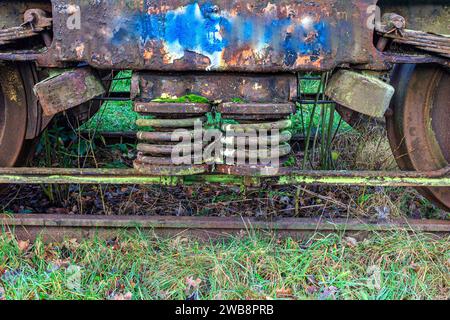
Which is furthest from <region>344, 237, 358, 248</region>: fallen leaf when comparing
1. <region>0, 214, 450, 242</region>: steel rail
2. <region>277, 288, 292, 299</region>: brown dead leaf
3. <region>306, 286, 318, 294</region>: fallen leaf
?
<region>277, 288, 292, 299</region>: brown dead leaf

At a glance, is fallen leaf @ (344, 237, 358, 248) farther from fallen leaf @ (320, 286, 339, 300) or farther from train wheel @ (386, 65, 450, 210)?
train wheel @ (386, 65, 450, 210)

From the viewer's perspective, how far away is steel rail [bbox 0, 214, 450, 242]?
3.23 metres

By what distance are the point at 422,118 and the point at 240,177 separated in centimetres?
117

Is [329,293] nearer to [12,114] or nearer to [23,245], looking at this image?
[23,245]

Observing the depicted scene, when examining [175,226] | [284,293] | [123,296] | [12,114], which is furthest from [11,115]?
[284,293]

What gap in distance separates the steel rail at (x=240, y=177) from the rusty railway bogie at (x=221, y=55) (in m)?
0.01

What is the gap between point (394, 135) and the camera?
3.40 m

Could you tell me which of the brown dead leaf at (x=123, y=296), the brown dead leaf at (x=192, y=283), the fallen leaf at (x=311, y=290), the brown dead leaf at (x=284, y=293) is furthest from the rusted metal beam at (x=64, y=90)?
the fallen leaf at (x=311, y=290)

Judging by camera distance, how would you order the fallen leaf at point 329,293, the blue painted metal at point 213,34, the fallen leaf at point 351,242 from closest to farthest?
1. the blue painted metal at point 213,34
2. the fallen leaf at point 329,293
3. the fallen leaf at point 351,242

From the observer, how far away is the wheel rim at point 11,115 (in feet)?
10.5

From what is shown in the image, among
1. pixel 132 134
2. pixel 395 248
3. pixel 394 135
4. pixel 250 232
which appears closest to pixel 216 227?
pixel 250 232

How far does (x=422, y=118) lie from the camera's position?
3.26 metres

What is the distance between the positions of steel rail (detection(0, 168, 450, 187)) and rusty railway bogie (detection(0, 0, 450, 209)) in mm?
14

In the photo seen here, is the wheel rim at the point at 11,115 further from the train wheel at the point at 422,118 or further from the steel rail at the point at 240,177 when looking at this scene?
the train wheel at the point at 422,118
